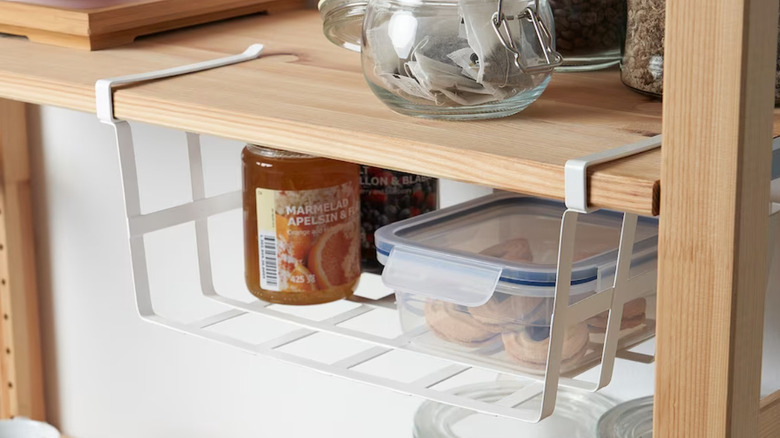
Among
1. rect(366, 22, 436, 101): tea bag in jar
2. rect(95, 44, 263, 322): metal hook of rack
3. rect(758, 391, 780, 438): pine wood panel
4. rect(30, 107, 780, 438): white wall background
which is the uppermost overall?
rect(366, 22, 436, 101): tea bag in jar

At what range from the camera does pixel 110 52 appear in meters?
0.86

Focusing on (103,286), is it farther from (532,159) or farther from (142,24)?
(532,159)

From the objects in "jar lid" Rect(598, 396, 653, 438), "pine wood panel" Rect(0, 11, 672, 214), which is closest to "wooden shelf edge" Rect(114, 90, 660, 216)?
"pine wood panel" Rect(0, 11, 672, 214)

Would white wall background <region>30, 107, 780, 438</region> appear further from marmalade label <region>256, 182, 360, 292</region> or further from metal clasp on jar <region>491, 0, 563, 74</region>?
metal clasp on jar <region>491, 0, 563, 74</region>

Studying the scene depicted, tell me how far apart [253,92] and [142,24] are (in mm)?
234

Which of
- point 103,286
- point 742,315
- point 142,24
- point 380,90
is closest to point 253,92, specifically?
point 380,90

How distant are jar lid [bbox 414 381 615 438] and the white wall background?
19cm

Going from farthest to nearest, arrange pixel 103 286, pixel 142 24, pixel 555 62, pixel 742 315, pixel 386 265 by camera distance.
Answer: pixel 103 286 → pixel 142 24 → pixel 386 265 → pixel 555 62 → pixel 742 315

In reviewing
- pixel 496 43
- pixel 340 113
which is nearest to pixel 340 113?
pixel 340 113

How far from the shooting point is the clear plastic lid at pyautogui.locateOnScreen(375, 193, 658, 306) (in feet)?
2.34

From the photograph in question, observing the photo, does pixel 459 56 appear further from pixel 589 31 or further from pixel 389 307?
pixel 389 307

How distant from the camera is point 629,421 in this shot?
0.89 meters

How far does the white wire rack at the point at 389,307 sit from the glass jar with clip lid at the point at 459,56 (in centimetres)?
10


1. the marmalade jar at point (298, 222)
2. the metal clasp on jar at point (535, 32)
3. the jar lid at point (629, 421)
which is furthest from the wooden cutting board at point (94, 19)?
the jar lid at point (629, 421)
